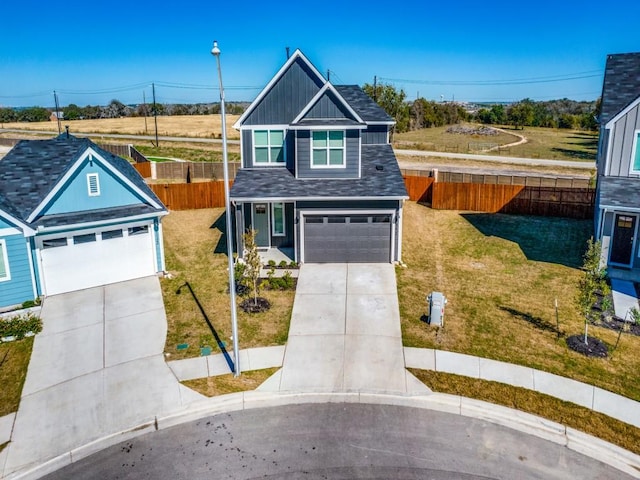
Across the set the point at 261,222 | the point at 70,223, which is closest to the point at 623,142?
the point at 261,222

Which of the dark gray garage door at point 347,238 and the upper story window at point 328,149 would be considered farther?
the upper story window at point 328,149

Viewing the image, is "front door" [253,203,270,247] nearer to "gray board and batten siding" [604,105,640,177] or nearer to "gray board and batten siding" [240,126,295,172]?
"gray board and batten siding" [240,126,295,172]

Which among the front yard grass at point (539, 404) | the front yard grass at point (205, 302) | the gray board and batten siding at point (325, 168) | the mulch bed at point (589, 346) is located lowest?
the front yard grass at point (539, 404)

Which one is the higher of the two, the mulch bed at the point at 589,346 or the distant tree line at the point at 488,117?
the distant tree line at the point at 488,117

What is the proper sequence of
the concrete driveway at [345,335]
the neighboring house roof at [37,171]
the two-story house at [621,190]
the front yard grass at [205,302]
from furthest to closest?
the two-story house at [621,190], the neighboring house roof at [37,171], the front yard grass at [205,302], the concrete driveway at [345,335]

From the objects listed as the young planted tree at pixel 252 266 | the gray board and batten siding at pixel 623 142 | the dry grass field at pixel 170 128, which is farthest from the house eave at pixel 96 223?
the dry grass field at pixel 170 128

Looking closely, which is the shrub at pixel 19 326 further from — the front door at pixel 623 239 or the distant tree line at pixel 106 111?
the distant tree line at pixel 106 111

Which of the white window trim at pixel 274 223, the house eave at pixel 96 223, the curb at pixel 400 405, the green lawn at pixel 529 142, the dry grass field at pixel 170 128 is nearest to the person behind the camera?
the curb at pixel 400 405
